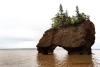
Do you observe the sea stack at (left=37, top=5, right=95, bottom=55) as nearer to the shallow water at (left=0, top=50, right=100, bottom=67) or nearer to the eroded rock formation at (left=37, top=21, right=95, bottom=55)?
the eroded rock formation at (left=37, top=21, right=95, bottom=55)

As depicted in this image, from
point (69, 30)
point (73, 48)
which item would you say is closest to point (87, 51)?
point (73, 48)

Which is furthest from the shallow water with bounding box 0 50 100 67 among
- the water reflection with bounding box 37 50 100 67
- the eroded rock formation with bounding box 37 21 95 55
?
the eroded rock formation with bounding box 37 21 95 55

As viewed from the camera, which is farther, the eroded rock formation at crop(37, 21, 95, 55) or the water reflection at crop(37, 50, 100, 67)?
the eroded rock formation at crop(37, 21, 95, 55)

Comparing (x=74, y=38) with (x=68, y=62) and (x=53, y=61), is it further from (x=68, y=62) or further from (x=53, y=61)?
(x=68, y=62)

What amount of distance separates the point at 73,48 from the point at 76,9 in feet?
62.7

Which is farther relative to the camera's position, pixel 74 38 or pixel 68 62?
pixel 74 38

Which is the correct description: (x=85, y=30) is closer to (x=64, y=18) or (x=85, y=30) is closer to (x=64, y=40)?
(x=64, y=40)

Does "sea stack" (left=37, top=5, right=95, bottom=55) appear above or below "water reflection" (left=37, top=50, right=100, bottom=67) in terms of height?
above

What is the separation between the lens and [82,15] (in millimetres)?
65188

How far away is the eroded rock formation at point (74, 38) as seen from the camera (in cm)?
5375

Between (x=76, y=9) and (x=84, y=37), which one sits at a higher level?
(x=76, y=9)

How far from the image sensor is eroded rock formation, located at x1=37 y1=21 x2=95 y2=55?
53.8 meters

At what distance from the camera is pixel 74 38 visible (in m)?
54.8

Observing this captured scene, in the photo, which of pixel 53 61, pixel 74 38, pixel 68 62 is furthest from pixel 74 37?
pixel 68 62
